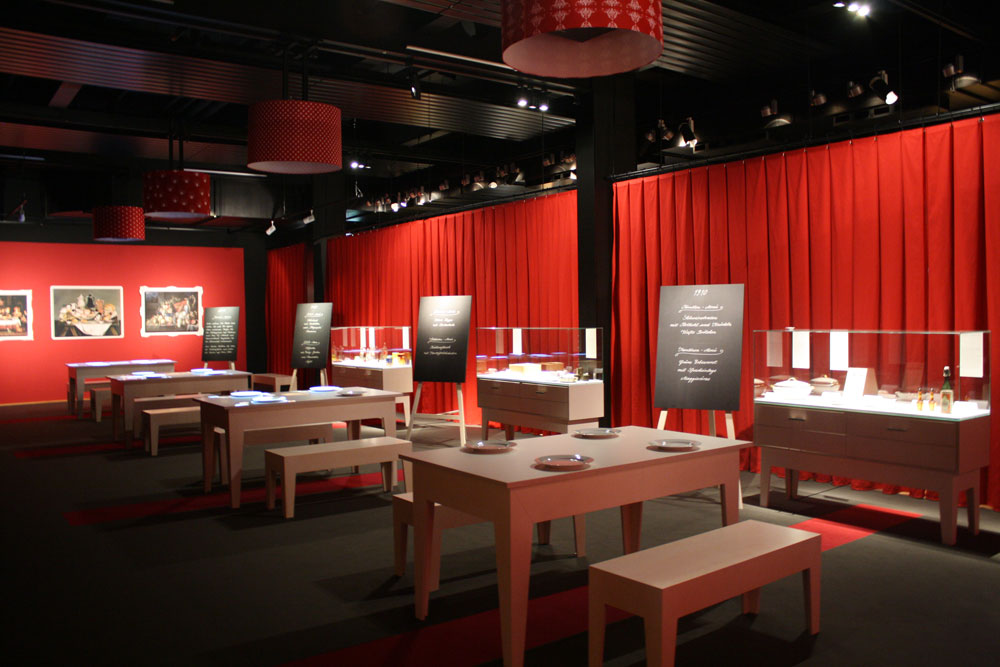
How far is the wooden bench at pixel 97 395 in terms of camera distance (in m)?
11.0

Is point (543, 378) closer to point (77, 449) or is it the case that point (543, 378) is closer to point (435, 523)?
point (435, 523)

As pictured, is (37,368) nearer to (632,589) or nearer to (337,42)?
(337,42)

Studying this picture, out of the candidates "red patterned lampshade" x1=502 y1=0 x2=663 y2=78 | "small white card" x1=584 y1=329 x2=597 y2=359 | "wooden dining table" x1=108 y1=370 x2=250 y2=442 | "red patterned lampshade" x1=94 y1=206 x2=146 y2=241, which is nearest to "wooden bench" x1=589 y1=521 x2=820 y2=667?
"red patterned lampshade" x1=502 y1=0 x2=663 y2=78

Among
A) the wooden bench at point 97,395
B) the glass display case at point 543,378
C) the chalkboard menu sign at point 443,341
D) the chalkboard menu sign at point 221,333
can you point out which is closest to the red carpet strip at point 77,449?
the wooden bench at point 97,395

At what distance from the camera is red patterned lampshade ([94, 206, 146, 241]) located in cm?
827

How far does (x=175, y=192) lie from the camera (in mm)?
6488

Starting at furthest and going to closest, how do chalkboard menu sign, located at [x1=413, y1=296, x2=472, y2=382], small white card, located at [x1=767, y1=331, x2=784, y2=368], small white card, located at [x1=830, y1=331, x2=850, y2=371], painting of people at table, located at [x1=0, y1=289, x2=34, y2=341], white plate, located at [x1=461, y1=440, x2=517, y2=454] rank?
painting of people at table, located at [x1=0, y1=289, x2=34, y2=341] < chalkboard menu sign, located at [x1=413, y1=296, x2=472, y2=382] < small white card, located at [x1=767, y1=331, x2=784, y2=368] < small white card, located at [x1=830, y1=331, x2=850, y2=371] < white plate, located at [x1=461, y1=440, x2=517, y2=454]

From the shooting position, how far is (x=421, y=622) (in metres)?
3.57

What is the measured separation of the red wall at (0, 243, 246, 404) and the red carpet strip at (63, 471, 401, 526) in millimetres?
9864

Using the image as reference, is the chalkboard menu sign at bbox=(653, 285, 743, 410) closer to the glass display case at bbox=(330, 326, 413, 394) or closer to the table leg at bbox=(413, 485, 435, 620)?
the table leg at bbox=(413, 485, 435, 620)

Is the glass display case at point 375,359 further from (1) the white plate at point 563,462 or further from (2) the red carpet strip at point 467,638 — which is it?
(1) the white plate at point 563,462

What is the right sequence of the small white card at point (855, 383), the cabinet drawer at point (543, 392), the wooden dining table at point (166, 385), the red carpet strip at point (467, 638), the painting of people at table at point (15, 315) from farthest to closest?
the painting of people at table at point (15, 315) → the wooden dining table at point (166, 385) → the cabinet drawer at point (543, 392) → the small white card at point (855, 383) → the red carpet strip at point (467, 638)

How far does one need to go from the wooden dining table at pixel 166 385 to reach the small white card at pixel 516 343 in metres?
3.20

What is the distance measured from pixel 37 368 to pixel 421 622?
1342cm
